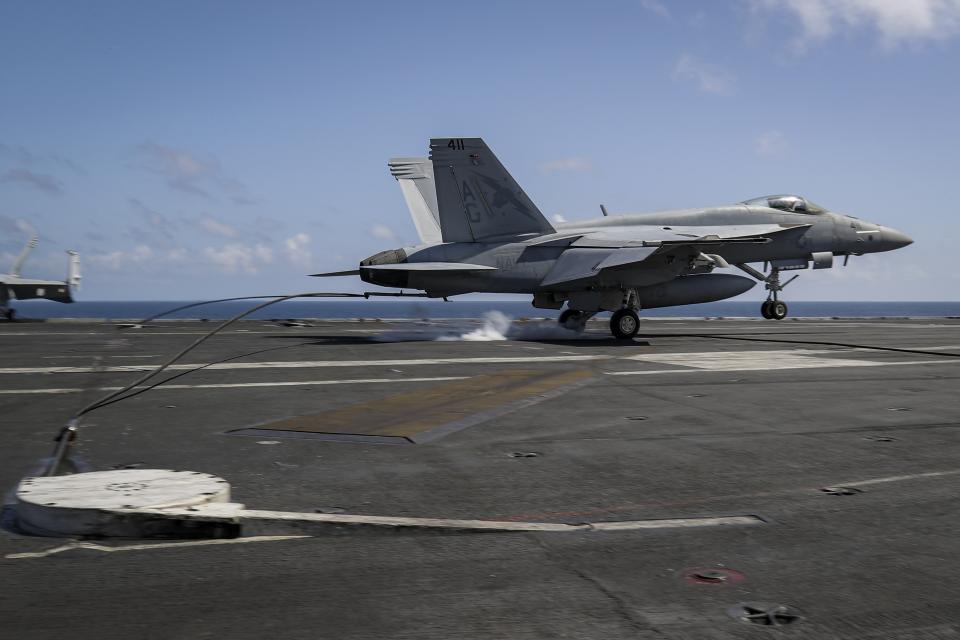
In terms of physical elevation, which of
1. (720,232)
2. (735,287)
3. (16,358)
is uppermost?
(720,232)

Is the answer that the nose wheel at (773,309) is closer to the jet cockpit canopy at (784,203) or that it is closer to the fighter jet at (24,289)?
the jet cockpit canopy at (784,203)

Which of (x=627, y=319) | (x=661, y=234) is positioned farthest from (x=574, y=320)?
(x=661, y=234)

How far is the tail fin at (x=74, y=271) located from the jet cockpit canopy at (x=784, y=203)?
4184cm

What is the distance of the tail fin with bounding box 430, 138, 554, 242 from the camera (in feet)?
69.8

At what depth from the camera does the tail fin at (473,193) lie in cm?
2127

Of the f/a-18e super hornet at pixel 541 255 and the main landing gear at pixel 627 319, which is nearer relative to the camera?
the f/a-18e super hornet at pixel 541 255

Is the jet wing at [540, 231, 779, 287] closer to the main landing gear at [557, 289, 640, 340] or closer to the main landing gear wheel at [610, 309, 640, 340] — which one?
the main landing gear at [557, 289, 640, 340]

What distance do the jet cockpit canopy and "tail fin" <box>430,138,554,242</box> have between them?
30.2 feet

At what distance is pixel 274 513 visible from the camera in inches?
178

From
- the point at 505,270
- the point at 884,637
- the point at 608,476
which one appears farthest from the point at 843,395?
the point at 505,270

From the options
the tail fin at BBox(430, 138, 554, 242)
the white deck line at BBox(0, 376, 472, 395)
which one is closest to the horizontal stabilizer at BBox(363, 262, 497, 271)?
the tail fin at BBox(430, 138, 554, 242)

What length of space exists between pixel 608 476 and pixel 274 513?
2560 mm

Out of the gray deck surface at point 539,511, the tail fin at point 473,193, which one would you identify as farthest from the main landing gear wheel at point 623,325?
the gray deck surface at point 539,511

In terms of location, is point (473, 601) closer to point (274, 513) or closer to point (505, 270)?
point (274, 513)
